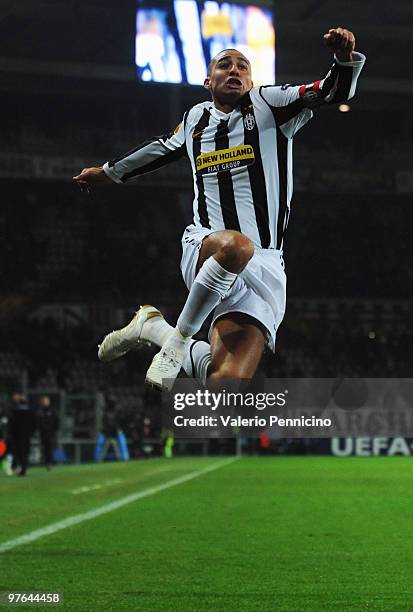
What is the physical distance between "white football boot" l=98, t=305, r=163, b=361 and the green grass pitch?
5.53 metres

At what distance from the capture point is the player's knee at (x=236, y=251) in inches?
132

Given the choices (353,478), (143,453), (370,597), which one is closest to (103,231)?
(143,453)

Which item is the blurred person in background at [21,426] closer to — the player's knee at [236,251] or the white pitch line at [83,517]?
the white pitch line at [83,517]

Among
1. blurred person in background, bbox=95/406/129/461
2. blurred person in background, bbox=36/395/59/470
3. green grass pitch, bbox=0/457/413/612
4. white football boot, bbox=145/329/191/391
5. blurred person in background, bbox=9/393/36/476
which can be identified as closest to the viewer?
white football boot, bbox=145/329/191/391

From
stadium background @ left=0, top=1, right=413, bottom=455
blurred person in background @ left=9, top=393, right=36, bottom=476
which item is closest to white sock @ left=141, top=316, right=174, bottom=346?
blurred person in background @ left=9, top=393, right=36, bottom=476

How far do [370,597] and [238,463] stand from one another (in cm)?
2264

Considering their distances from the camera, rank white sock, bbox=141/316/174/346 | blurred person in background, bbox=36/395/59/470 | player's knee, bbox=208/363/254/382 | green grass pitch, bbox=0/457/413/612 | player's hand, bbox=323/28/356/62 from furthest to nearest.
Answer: blurred person in background, bbox=36/395/59/470, green grass pitch, bbox=0/457/413/612, white sock, bbox=141/316/174/346, player's knee, bbox=208/363/254/382, player's hand, bbox=323/28/356/62

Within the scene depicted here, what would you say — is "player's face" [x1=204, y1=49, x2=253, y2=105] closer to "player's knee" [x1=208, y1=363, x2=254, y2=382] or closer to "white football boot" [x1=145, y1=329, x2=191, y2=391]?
"white football boot" [x1=145, y1=329, x2=191, y2=391]

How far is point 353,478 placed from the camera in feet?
80.3

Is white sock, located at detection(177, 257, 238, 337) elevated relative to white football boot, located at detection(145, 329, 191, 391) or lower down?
elevated

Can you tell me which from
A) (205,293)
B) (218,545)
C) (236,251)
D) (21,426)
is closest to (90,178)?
(205,293)

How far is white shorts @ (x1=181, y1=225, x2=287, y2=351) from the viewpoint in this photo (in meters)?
3.69

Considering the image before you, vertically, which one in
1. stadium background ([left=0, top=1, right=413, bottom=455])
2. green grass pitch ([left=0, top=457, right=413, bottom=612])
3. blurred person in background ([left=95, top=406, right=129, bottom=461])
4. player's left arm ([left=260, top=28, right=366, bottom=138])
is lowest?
green grass pitch ([left=0, top=457, right=413, bottom=612])

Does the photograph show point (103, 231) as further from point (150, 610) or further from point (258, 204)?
point (258, 204)
